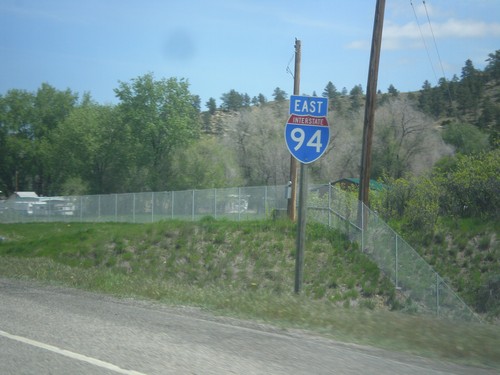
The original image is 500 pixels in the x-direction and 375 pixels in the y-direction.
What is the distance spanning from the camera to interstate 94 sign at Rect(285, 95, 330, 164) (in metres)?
12.5

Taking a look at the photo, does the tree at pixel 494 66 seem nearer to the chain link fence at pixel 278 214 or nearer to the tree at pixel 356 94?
the tree at pixel 356 94

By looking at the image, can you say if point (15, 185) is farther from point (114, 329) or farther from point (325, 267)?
point (114, 329)

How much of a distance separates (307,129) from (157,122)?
4551 cm

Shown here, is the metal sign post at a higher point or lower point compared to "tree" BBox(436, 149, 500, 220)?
higher

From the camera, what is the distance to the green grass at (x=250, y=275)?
29.5 ft

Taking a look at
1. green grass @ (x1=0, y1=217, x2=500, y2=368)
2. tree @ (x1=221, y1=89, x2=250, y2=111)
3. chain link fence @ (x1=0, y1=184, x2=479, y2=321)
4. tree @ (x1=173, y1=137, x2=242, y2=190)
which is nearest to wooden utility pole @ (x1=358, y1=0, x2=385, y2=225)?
chain link fence @ (x1=0, y1=184, x2=479, y2=321)

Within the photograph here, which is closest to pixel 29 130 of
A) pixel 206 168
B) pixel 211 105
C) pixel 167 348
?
pixel 206 168

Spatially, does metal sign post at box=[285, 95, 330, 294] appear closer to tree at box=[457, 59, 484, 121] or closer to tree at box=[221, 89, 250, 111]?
tree at box=[457, 59, 484, 121]

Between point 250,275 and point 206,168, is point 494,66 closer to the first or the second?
point 206,168

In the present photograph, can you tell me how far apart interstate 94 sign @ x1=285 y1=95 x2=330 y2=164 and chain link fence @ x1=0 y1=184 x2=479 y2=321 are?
8747 millimetres

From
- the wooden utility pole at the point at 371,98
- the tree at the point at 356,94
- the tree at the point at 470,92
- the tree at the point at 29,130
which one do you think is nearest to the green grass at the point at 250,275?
the wooden utility pole at the point at 371,98

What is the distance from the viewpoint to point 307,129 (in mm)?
12531

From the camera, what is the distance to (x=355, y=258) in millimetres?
24297

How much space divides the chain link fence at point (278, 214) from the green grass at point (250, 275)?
68 centimetres
